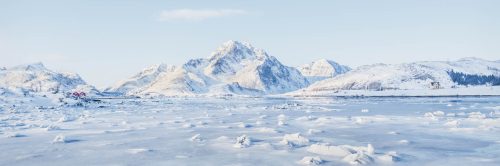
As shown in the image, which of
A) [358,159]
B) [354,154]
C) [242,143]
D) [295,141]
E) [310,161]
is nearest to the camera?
[310,161]

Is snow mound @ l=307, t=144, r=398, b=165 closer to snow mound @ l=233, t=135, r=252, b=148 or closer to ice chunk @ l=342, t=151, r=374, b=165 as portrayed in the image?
ice chunk @ l=342, t=151, r=374, b=165

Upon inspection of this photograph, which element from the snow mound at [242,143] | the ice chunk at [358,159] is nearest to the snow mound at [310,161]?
the ice chunk at [358,159]

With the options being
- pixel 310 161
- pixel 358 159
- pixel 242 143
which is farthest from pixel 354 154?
pixel 242 143

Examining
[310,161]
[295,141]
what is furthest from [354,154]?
[295,141]

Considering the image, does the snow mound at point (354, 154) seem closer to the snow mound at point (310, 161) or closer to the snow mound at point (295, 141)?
the snow mound at point (310, 161)

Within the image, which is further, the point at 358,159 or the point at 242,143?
the point at 242,143

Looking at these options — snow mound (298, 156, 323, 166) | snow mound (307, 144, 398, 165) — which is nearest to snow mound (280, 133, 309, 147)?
snow mound (307, 144, 398, 165)

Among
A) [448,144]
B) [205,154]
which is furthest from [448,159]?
[205,154]

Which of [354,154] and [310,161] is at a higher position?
[354,154]

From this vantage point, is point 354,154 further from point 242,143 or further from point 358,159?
point 242,143

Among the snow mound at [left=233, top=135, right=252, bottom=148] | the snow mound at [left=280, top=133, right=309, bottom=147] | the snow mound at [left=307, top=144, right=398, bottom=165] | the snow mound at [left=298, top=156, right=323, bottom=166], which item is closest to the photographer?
the snow mound at [left=298, top=156, right=323, bottom=166]

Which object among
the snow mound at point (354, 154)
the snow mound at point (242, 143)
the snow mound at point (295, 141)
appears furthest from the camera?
the snow mound at point (295, 141)

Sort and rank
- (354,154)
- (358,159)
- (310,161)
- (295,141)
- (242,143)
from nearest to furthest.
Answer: (310,161) → (358,159) → (354,154) → (242,143) → (295,141)

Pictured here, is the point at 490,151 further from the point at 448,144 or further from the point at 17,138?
the point at 17,138
